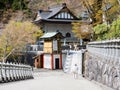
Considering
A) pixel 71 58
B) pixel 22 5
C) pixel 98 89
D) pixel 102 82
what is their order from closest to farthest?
pixel 98 89
pixel 102 82
pixel 71 58
pixel 22 5

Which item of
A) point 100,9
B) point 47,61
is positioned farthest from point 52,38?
point 100,9

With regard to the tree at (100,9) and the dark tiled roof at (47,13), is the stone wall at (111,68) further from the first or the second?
the dark tiled roof at (47,13)

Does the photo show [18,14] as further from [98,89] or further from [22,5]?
[98,89]

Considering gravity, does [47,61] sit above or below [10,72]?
below

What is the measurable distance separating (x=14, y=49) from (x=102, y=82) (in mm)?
34520

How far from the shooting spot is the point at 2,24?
70.8m

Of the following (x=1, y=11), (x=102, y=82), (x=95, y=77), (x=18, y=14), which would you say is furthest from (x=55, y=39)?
(x=102, y=82)

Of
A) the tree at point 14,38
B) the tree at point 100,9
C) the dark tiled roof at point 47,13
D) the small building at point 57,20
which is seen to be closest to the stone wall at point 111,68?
the tree at point 100,9

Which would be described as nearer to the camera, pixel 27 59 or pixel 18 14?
pixel 27 59

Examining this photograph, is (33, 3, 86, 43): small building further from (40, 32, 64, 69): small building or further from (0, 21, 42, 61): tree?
(40, 32, 64, 69): small building

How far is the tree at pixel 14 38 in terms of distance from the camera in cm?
5572

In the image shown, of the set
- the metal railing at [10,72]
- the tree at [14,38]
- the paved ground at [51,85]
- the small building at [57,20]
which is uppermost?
the small building at [57,20]

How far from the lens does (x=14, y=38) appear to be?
55812 mm

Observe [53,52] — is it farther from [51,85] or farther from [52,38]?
[51,85]
